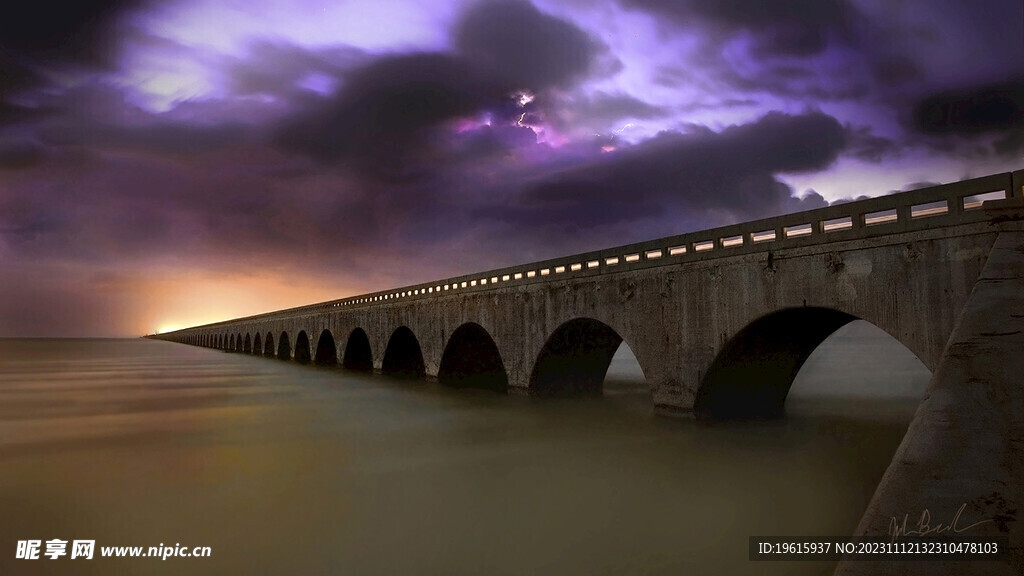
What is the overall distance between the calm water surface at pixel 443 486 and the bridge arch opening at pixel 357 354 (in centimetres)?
1944

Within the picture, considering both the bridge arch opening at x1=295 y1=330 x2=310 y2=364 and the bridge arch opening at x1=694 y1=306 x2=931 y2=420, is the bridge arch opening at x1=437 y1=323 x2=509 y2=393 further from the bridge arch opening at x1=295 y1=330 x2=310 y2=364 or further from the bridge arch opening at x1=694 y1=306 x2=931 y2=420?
the bridge arch opening at x1=295 y1=330 x2=310 y2=364

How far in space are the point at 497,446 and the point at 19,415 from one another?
58.2 ft

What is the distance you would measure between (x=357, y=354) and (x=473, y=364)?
53.7 feet

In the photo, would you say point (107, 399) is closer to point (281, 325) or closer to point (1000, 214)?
point (1000, 214)

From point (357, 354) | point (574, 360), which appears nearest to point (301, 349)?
point (357, 354)

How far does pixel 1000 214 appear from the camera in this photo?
29.5 ft

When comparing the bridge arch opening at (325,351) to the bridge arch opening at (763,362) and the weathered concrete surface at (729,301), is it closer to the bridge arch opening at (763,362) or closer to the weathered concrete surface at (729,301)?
the weathered concrete surface at (729,301)

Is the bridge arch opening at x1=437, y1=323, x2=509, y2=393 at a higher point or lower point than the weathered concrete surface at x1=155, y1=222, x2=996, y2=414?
lower

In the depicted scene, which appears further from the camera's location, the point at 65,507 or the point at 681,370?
the point at 681,370

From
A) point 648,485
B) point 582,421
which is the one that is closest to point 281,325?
point 582,421

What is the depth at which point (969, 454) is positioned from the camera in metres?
4.36

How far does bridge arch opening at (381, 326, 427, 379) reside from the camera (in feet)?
107
